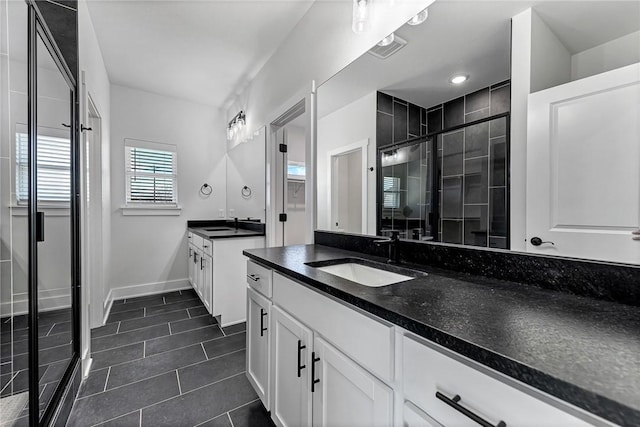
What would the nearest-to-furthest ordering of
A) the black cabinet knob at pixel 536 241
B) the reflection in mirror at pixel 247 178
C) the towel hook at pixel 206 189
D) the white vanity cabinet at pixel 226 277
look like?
the black cabinet knob at pixel 536 241 < the white vanity cabinet at pixel 226 277 < the reflection in mirror at pixel 247 178 < the towel hook at pixel 206 189

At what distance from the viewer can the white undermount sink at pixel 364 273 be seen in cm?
129

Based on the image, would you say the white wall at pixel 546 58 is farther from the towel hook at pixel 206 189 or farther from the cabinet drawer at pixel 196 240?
the towel hook at pixel 206 189

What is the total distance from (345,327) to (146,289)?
371cm

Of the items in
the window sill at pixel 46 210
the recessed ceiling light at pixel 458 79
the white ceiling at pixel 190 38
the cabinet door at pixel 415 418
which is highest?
the white ceiling at pixel 190 38

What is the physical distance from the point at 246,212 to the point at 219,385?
2.08 m

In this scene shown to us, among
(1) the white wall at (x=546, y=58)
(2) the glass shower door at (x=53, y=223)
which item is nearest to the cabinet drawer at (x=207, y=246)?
(2) the glass shower door at (x=53, y=223)

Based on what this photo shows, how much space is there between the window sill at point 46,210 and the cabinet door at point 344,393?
135 cm

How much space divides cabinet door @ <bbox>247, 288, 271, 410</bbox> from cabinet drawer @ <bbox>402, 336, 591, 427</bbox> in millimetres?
895

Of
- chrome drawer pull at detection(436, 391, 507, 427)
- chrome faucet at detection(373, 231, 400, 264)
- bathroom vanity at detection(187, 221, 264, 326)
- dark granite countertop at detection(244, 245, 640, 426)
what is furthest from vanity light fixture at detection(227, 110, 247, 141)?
chrome drawer pull at detection(436, 391, 507, 427)

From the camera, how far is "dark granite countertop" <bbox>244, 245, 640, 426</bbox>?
0.41 meters

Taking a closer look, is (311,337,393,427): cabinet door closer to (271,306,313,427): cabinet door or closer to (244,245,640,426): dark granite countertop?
(271,306,313,427): cabinet door

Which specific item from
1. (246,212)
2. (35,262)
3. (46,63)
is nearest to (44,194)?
(35,262)

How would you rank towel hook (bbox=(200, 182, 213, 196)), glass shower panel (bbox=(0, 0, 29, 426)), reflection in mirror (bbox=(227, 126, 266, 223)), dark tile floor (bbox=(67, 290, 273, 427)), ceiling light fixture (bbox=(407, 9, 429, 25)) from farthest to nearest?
towel hook (bbox=(200, 182, 213, 196))
reflection in mirror (bbox=(227, 126, 266, 223))
dark tile floor (bbox=(67, 290, 273, 427))
ceiling light fixture (bbox=(407, 9, 429, 25))
glass shower panel (bbox=(0, 0, 29, 426))

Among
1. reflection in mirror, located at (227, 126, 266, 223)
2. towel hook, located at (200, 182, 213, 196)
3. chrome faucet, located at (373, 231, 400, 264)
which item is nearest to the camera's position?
chrome faucet, located at (373, 231, 400, 264)
